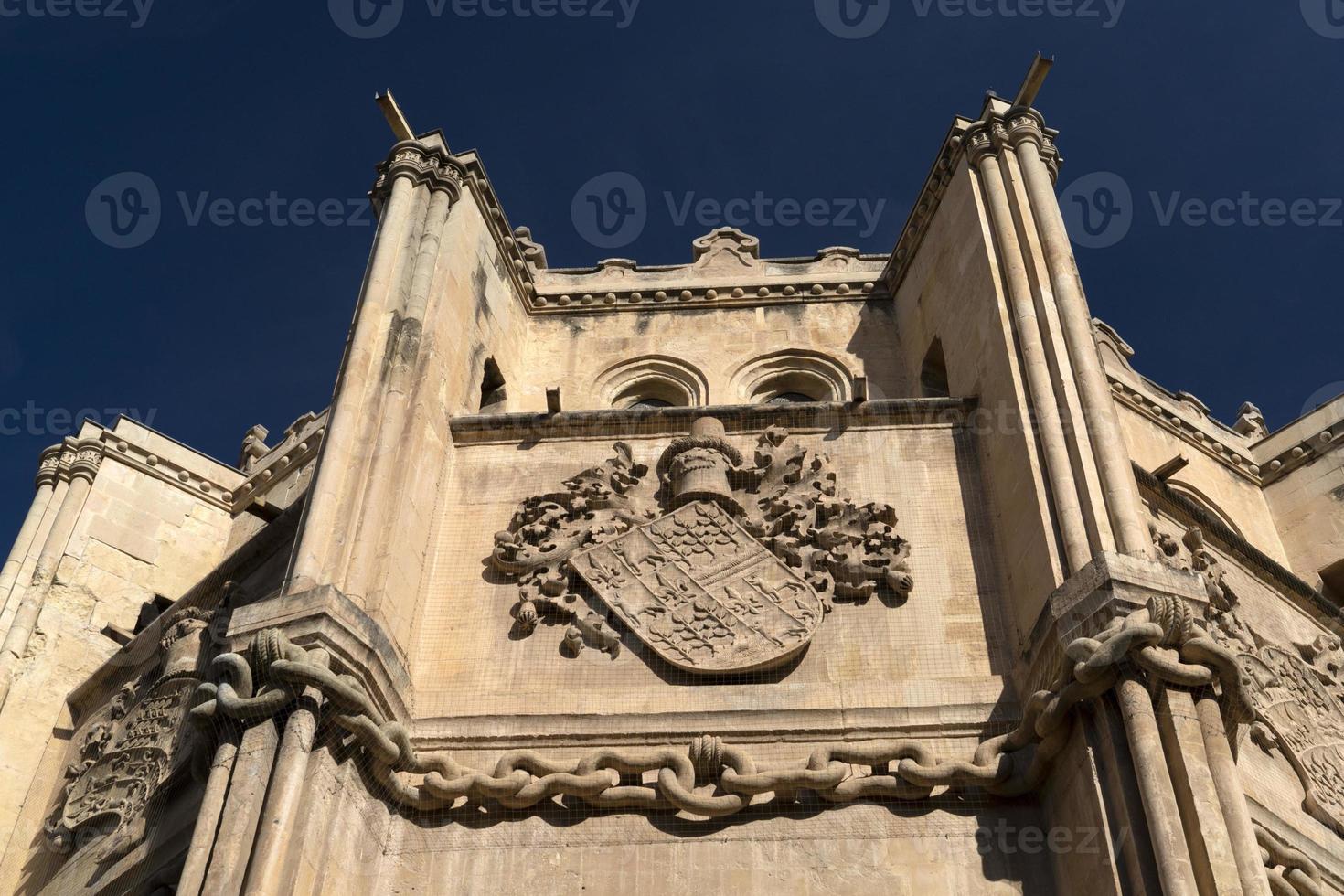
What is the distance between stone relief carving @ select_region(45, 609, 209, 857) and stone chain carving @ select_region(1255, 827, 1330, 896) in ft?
29.1

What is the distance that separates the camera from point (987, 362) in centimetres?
1427

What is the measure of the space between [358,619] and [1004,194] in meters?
7.51

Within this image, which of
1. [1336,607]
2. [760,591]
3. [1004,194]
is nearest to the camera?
[760,591]

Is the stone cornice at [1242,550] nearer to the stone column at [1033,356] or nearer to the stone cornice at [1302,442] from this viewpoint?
the stone column at [1033,356]

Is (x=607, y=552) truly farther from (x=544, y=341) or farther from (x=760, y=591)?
(x=544, y=341)

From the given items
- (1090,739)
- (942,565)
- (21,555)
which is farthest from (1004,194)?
(21,555)

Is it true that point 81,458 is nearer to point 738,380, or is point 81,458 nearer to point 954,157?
point 738,380

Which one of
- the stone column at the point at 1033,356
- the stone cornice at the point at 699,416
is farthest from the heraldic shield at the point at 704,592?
the stone column at the point at 1033,356

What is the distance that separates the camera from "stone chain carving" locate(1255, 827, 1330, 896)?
438 inches

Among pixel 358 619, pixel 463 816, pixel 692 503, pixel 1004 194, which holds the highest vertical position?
pixel 1004 194

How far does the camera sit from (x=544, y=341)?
58.9 ft

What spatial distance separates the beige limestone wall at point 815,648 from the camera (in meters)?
12.1

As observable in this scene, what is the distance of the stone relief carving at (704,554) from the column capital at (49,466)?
7947mm

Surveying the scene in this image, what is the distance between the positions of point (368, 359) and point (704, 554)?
341 cm
